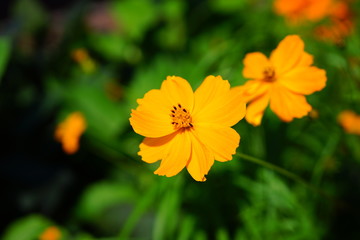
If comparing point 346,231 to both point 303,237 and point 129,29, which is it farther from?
point 129,29

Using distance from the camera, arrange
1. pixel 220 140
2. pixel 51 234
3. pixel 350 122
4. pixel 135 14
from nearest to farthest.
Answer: pixel 220 140 < pixel 350 122 < pixel 51 234 < pixel 135 14

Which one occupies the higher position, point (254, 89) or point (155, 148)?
point (254, 89)

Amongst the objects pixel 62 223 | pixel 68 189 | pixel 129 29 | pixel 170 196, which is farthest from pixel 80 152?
pixel 129 29

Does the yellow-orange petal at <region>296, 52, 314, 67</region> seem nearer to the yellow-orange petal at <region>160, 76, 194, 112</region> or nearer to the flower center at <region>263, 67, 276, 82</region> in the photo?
the flower center at <region>263, 67, 276, 82</region>

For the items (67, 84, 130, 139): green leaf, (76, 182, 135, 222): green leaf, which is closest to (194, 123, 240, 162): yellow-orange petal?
(76, 182, 135, 222): green leaf

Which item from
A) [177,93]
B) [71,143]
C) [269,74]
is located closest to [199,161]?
[177,93]

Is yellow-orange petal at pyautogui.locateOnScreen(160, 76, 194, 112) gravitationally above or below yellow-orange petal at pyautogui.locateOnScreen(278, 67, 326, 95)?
below

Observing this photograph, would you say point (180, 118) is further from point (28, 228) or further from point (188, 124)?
point (28, 228)
